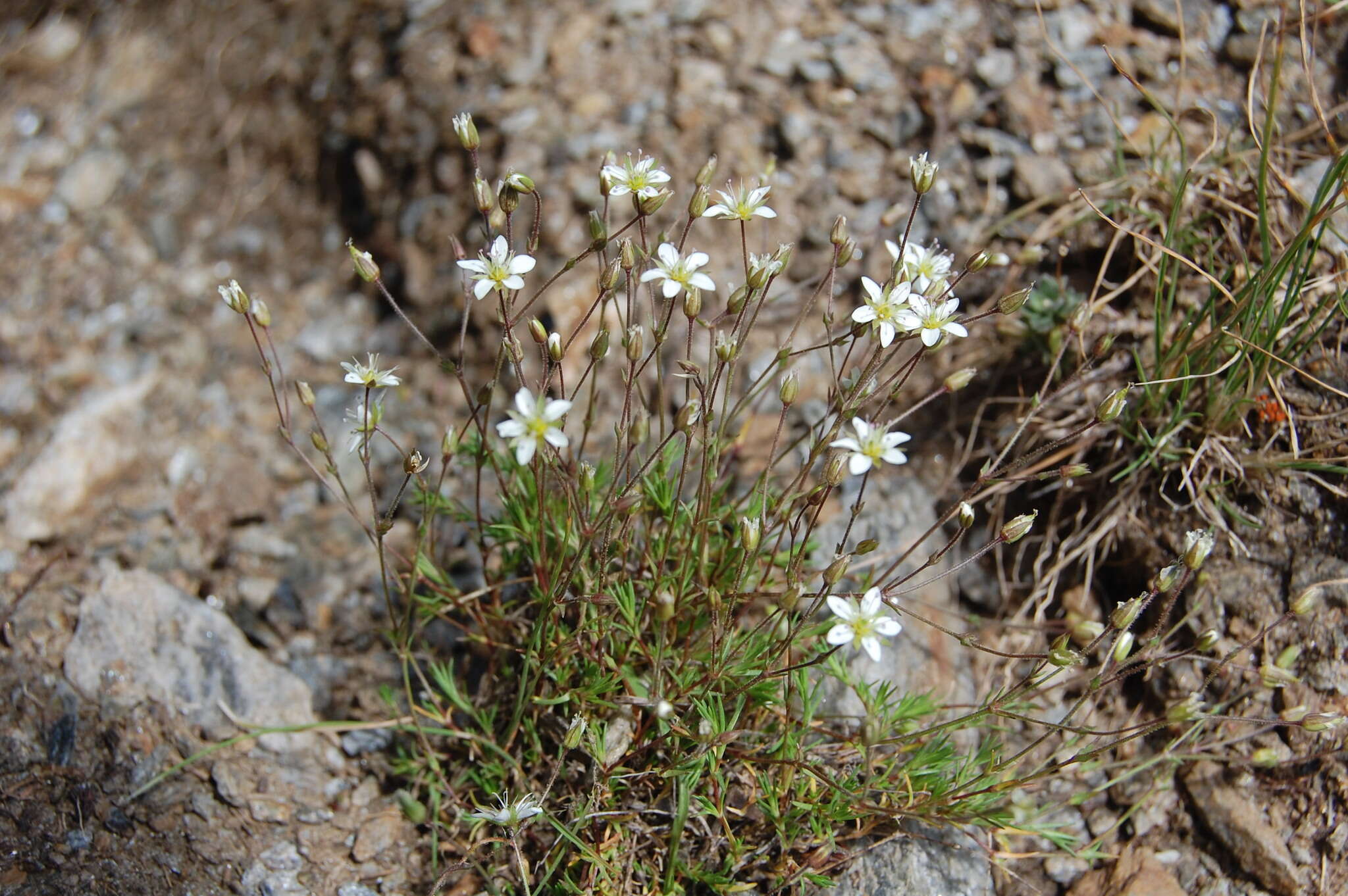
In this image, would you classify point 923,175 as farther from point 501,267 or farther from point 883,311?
point 501,267

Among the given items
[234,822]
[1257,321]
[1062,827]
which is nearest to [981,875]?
[1062,827]

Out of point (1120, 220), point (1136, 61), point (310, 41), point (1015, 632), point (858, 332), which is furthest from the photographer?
point (310, 41)

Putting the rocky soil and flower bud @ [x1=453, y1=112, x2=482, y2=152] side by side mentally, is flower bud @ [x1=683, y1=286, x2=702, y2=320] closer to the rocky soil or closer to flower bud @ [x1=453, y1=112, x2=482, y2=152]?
flower bud @ [x1=453, y1=112, x2=482, y2=152]

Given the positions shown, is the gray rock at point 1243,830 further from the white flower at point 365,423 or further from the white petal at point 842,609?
the white flower at point 365,423

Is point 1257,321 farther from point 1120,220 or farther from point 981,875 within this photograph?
point 981,875

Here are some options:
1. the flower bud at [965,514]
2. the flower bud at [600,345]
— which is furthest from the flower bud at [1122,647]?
the flower bud at [600,345]

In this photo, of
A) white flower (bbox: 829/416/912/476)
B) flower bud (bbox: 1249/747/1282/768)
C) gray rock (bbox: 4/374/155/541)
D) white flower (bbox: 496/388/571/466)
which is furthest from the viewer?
gray rock (bbox: 4/374/155/541)

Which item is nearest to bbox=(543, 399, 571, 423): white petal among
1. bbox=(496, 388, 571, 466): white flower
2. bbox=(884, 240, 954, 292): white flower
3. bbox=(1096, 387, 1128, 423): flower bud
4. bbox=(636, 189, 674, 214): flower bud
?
bbox=(496, 388, 571, 466): white flower
